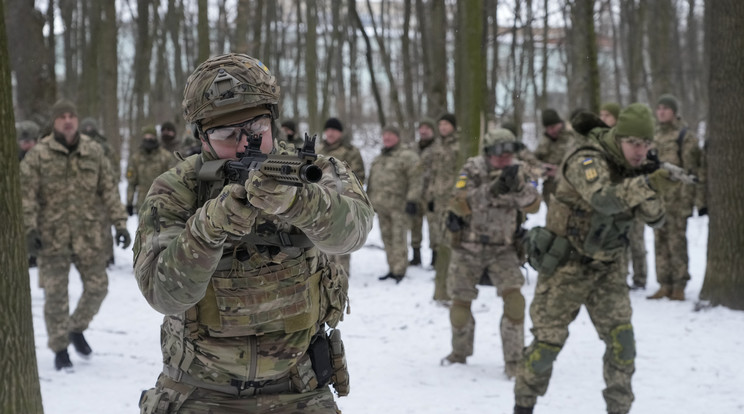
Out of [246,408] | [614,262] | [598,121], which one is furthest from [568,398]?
[246,408]

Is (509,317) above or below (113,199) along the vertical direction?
below

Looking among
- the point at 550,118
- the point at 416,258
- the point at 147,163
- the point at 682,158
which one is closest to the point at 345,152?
the point at 416,258

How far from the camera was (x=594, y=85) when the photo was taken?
9.05 m

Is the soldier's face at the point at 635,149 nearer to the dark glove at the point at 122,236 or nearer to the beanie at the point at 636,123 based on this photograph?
the beanie at the point at 636,123

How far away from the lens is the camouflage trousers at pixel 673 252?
878cm

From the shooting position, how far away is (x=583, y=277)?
4.86 meters

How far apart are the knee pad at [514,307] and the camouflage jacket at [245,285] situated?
147 inches

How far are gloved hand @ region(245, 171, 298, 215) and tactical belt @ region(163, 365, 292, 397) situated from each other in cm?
85

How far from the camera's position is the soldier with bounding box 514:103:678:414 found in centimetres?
468

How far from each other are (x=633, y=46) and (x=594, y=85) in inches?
562

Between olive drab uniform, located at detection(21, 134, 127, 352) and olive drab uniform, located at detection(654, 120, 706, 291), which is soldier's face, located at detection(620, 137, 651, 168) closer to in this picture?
olive drab uniform, located at detection(21, 134, 127, 352)

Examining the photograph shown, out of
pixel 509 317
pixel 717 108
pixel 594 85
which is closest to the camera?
pixel 509 317

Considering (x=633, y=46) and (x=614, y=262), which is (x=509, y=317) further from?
(x=633, y=46)

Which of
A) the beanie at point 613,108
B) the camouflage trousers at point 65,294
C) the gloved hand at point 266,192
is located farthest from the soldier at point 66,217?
the beanie at point 613,108
